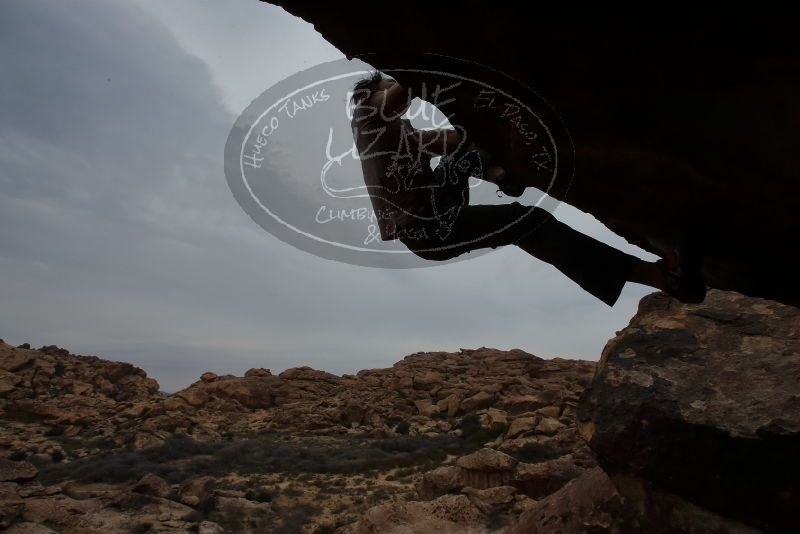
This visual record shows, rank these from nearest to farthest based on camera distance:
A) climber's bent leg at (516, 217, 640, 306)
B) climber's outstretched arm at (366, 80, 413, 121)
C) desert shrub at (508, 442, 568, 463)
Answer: climber's outstretched arm at (366, 80, 413, 121) < climber's bent leg at (516, 217, 640, 306) < desert shrub at (508, 442, 568, 463)

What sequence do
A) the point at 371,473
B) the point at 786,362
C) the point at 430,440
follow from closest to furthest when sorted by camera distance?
the point at 786,362 → the point at 371,473 → the point at 430,440

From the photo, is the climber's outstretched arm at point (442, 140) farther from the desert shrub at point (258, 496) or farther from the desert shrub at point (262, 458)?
the desert shrub at point (262, 458)

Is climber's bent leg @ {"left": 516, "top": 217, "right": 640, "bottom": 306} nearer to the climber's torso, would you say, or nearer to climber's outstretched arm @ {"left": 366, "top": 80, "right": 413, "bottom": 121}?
the climber's torso

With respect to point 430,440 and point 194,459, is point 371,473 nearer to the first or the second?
point 430,440

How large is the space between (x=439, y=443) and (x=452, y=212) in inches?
789

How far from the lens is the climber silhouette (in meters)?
2.33

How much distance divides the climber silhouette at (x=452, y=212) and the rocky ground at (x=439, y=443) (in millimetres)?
4300

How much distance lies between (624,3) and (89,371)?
40257 mm

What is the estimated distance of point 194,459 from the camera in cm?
1847

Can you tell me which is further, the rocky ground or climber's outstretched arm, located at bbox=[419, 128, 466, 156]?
the rocky ground

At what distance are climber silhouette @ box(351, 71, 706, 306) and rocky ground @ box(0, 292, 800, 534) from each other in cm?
430

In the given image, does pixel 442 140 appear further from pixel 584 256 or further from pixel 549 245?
pixel 584 256

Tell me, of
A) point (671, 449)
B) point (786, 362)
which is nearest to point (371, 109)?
point (671, 449)

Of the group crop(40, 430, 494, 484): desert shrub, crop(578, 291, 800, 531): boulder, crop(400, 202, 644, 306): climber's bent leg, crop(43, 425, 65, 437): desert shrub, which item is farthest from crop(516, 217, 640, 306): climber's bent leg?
crop(43, 425, 65, 437): desert shrub
